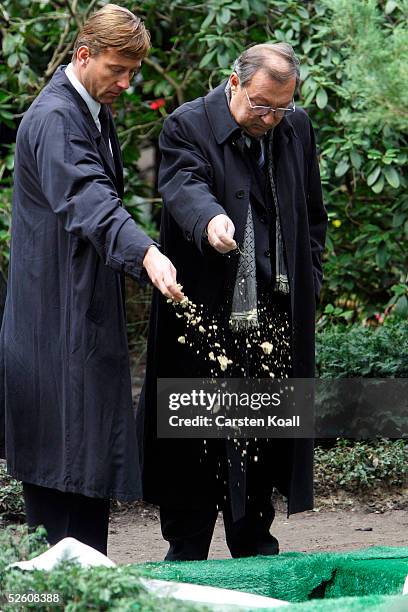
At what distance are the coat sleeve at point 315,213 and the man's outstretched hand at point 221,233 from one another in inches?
25.9

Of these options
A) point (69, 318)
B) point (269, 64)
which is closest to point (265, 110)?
point (269, 64)

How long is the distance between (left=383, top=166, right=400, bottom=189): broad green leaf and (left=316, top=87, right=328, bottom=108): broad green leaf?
1.66ft

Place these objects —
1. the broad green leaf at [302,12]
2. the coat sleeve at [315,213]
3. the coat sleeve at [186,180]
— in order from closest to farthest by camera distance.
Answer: the coat sleeve at [186,180]
the coat sleeve at [315,213]
the broad green leaf at [302,12]

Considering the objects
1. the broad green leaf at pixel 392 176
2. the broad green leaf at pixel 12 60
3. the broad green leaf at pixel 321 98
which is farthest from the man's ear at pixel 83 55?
the broad green leaf at pixel 12 60

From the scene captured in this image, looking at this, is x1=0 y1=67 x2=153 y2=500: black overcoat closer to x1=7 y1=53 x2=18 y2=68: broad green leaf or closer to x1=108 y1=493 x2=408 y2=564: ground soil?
x1=108 y1=493 x2=408 y2=564: ground soil

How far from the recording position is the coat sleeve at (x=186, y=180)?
3609mm

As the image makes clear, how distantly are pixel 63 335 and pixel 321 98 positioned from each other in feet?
11.3

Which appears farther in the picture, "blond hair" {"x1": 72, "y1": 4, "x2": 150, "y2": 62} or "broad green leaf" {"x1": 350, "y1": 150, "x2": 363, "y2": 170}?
"broad green leaf" {"x1": 350, "y1": 150, "x2": 363, "y2": 170}

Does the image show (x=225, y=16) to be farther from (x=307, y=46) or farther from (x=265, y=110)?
(x=265, y=110)

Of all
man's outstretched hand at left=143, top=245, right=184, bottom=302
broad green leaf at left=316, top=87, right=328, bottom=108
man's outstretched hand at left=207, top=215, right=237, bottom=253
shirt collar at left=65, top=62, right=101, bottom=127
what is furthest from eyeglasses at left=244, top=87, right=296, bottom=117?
broad green leaf at left=316, top=87, right=328, bottom=108

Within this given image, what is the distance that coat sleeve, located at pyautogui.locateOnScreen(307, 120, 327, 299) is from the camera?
4109 millimetres

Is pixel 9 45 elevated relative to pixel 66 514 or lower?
elevated

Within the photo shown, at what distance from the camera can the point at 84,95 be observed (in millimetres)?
3441

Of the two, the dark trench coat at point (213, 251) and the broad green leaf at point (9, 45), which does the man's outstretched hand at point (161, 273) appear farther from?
the broad green leaf at point (9, 45)
